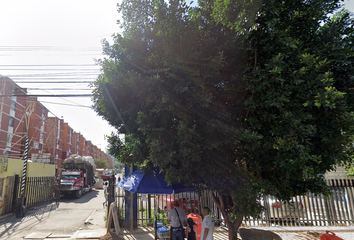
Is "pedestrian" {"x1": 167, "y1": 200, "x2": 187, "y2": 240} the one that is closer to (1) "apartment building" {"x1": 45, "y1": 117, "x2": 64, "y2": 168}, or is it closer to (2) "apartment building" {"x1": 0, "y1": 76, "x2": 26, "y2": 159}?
(2) "apartment building" {"x1": 0, "y1": 76, "x2": 26, "y2": 159}

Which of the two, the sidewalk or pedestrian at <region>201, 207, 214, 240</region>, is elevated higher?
pedestrian at <region>201, 207, 214, 240</region>

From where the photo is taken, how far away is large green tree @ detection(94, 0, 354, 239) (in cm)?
372

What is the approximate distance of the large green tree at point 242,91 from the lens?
3.72 m

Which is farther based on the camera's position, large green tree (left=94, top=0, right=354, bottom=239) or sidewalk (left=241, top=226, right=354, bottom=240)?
sidewalk (left=241, top=226, right=354, bottom=240)

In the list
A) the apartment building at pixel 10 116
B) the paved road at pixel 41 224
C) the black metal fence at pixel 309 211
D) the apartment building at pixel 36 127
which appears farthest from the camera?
the apartment building at pixel 36 127

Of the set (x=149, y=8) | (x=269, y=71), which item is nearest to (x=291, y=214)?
(x=269, y=71)

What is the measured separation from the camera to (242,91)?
4418 millimetres

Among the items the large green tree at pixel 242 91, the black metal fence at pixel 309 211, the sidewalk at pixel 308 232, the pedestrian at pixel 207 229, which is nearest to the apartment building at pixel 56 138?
the black metal fence at pixel 309 211

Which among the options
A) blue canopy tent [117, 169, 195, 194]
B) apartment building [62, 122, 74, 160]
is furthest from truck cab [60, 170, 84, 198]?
apartment building [62, 122, 74, 160]

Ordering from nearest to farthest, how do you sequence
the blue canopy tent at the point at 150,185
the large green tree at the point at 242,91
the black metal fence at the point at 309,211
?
the large green tree at the point at 242,91, the blue canopy tent at the point at 150,185, the black metal fence at the point at 309,211

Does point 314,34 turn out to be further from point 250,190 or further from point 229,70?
point 250,190

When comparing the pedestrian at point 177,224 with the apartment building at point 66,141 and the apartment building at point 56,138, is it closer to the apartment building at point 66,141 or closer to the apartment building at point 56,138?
the apartment building at point 56,138

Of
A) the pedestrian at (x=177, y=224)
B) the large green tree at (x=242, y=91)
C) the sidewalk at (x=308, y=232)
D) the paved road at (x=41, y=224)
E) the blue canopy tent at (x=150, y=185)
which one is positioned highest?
the large green tree at (x=242, y=91)

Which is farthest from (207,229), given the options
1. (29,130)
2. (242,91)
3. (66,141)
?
(66,141)
